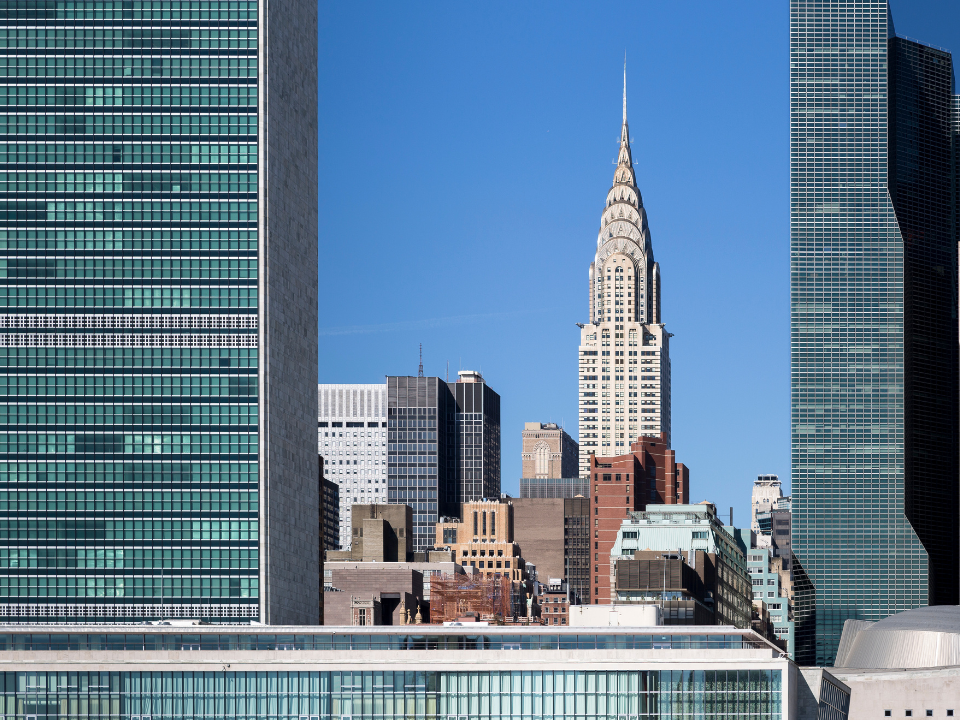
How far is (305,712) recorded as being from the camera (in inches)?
7259

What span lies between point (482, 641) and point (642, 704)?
16.7 meters

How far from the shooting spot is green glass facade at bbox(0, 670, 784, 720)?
600 feet

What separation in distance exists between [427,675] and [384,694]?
4.61 meters

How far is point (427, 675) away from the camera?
18475 cm

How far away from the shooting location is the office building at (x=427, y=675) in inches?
7210

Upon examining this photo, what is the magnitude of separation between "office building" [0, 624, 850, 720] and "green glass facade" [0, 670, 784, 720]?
97 mm

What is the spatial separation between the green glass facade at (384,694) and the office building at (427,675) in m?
0.10

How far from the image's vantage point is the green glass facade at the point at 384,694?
182875 millimetres

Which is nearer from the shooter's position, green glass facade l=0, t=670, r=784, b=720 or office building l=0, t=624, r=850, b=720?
green glass facade l=0, t=670, r=784, b=720

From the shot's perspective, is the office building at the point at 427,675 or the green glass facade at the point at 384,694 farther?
the office building at the point at 427,675

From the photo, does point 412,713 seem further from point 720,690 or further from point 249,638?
point 720,690

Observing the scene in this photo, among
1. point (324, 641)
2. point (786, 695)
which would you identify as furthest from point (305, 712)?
point (786, 695)

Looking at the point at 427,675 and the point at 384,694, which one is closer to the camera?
the point at 427,675

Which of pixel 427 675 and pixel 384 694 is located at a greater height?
pixel 427 675
